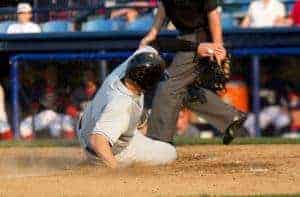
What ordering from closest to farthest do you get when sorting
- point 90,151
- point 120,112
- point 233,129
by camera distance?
point 120,112 < point 90,151 < point 233,129

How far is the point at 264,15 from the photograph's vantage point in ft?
43.9

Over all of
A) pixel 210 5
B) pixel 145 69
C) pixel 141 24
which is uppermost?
pixel 210 5

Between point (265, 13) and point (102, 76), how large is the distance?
92.0 inches

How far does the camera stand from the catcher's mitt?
8.95 meters

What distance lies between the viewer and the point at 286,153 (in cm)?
909

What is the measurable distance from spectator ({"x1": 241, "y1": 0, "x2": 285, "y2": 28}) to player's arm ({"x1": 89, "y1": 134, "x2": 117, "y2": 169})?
250 inches

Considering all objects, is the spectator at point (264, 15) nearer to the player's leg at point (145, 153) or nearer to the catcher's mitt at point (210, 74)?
the catcher's mitt at point (210, 74)

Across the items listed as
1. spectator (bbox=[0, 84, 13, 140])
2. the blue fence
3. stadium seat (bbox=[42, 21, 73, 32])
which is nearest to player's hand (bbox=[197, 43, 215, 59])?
the blue fence

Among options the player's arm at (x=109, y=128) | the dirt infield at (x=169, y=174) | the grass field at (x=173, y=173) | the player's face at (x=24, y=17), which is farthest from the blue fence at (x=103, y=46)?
the player's arm at (x=109, y=128)

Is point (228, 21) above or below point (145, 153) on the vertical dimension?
below

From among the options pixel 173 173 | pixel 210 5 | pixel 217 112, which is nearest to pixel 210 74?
pixel 217 112

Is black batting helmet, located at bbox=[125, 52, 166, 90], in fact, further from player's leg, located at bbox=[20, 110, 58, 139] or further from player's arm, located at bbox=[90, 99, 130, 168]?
player's leg, located at bbox=[20, 110, 58, 139]

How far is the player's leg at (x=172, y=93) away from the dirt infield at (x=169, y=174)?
0.34m

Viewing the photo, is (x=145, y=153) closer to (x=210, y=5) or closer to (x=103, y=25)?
(x=210, y=5)
